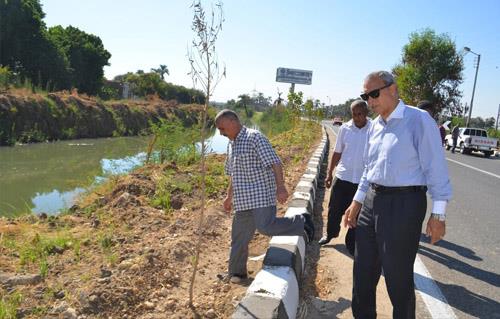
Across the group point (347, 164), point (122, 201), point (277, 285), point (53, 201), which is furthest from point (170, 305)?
point (53, 201)

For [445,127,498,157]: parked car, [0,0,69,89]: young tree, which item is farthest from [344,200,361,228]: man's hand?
[0,0,69,89]: young tree

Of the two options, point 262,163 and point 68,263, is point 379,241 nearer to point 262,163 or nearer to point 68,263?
point 262,163

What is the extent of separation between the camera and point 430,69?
39.8 meters

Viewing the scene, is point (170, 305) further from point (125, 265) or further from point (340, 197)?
point (340, 197)

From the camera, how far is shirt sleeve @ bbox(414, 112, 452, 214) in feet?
9.23

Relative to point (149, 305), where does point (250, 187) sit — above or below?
above

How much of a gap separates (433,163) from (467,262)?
3140 mm

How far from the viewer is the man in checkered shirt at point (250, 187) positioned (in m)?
4.08

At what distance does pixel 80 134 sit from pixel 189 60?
22259 mm

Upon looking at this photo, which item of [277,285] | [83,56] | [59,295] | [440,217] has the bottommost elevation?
[59,295]

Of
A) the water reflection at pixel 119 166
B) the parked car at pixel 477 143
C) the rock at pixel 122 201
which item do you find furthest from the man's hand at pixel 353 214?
the parked car at pixel 477 143

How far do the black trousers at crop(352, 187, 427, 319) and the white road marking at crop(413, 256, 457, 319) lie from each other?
1053 millimetres

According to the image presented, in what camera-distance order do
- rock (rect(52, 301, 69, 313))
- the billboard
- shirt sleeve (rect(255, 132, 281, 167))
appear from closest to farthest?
rock (rect(52, 301, 69, 313))
shirt sleeve (rect(255, 132, 281, 167))
the billboard

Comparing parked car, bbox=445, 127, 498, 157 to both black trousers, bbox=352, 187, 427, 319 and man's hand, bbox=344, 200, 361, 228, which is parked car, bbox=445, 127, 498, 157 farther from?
black trousers, bbox=352, 187, 427, 319
